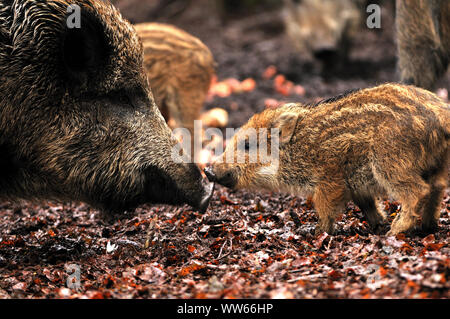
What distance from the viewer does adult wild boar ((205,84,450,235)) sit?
411cm

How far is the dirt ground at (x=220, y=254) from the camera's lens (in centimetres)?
338

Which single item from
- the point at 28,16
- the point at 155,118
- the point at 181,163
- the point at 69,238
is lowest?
the point at 69,238

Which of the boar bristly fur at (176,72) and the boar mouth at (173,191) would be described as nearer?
the boar mouth at (173,191)

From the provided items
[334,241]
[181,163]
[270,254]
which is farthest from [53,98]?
[334,241]

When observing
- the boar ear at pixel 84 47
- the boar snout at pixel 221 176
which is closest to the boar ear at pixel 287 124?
the boar snout at pixel 221 176

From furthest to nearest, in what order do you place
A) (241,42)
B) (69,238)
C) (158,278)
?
1. (241,42)
2. (69,238)
3. (158,278)

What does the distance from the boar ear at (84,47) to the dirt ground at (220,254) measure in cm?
129

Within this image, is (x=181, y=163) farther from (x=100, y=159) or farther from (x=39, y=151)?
(x=39, y=151)

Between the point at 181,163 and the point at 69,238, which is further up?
the point at 181,163

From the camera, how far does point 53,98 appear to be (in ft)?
13.9

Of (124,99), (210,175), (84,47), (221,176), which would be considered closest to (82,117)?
(124,99)

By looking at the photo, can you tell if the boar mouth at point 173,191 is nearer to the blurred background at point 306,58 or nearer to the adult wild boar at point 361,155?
the adult wild boar at point 361,155

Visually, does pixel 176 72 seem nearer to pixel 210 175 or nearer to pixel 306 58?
pixel 210 175
